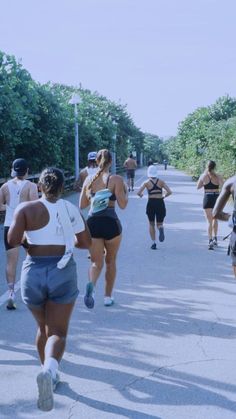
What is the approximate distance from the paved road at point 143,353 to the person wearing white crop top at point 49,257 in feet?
→ 1.59

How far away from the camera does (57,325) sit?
14.4 ft

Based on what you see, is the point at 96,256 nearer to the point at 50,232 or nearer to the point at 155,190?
the point at 50,232

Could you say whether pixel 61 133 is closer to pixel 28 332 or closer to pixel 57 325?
pixel 28 332

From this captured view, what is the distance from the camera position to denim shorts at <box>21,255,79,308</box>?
4320mm

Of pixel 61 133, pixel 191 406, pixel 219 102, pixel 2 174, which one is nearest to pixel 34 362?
pixel 191 406

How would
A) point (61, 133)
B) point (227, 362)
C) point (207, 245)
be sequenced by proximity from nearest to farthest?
1. point (227, 362)
2. point (207, 245)
3. point (61, 133)

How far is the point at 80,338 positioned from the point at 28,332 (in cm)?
57

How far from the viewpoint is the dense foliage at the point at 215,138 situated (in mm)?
25047

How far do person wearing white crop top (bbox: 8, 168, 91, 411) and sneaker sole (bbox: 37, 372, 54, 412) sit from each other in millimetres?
367

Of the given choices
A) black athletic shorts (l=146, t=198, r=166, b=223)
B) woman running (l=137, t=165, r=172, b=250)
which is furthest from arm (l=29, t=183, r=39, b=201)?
black athletic shorts (l=146, t=198, r=166, b=223)

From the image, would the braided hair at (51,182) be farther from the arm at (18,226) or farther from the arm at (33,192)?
the arm at (33,192)

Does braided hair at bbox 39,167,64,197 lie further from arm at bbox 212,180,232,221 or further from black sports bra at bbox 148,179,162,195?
black sports bra at bbox 148,179,162,195

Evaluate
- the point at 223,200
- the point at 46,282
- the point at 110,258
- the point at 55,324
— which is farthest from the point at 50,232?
the point at 110,258

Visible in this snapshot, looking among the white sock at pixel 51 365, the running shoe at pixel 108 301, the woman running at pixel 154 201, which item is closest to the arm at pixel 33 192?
the running shoe at pixel 108 301
